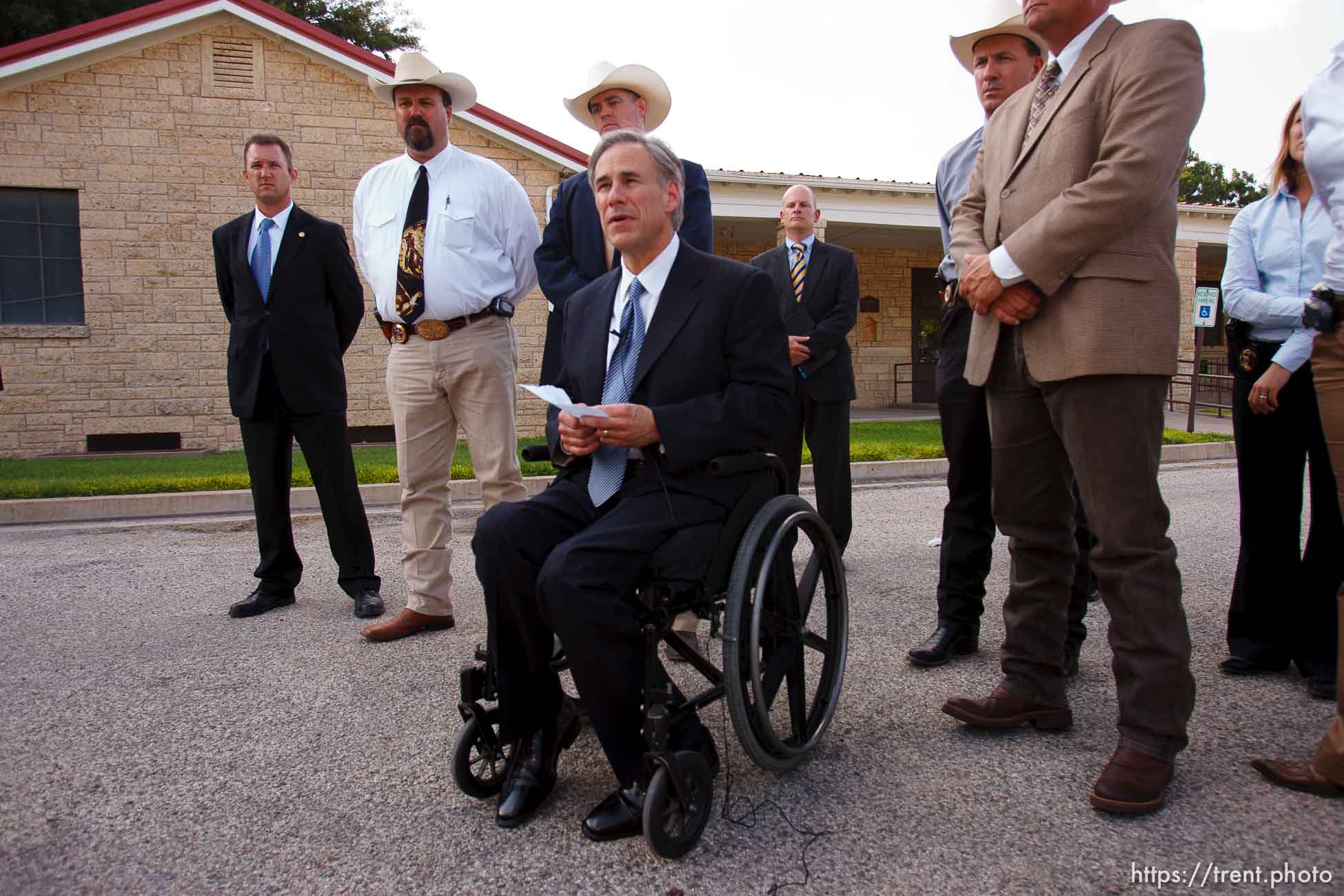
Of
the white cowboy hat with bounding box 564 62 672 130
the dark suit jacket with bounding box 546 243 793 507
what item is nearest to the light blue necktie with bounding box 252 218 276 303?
the white cowboy hat with bounding box 564 62 672 130

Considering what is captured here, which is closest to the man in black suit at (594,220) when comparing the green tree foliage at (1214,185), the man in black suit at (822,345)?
the man in black suit at (822,345)

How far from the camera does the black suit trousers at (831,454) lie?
5055mm

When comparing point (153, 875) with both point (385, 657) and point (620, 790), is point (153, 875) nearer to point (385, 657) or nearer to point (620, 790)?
point (620, 790)

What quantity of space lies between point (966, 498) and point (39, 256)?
13.2 metres

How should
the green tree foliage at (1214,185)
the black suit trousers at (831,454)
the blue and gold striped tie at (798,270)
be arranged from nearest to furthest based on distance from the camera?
the black suit trousers at (831,454)
the blue and gold striped tie at (798,270)
the green tree foliage at (1214,185)

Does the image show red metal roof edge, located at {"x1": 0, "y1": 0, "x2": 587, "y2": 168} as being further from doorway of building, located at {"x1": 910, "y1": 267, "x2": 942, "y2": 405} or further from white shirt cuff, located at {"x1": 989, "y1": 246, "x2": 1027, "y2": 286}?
doorway of building, located at {"x1": 910, "y1": 267, "x2": 942, "y2": 405}

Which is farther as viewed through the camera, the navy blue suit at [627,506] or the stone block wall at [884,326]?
the stone block wall at [884,326]

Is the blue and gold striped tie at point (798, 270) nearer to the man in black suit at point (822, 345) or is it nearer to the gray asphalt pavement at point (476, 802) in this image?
the man in black suit at point (822, 345)

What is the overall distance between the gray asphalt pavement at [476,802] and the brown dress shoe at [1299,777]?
4 centimetres

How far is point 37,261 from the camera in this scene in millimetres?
12461

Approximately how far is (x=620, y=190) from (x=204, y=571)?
4060mm

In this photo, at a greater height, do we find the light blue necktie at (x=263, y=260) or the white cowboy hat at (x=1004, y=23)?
the white cowboy hat at (x=1004, y=23)

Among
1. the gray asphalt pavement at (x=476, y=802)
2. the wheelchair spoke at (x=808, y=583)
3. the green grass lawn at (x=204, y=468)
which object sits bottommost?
the gray asphalt pavement at (x=476, y=802)

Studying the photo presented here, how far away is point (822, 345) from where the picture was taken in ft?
16.6
